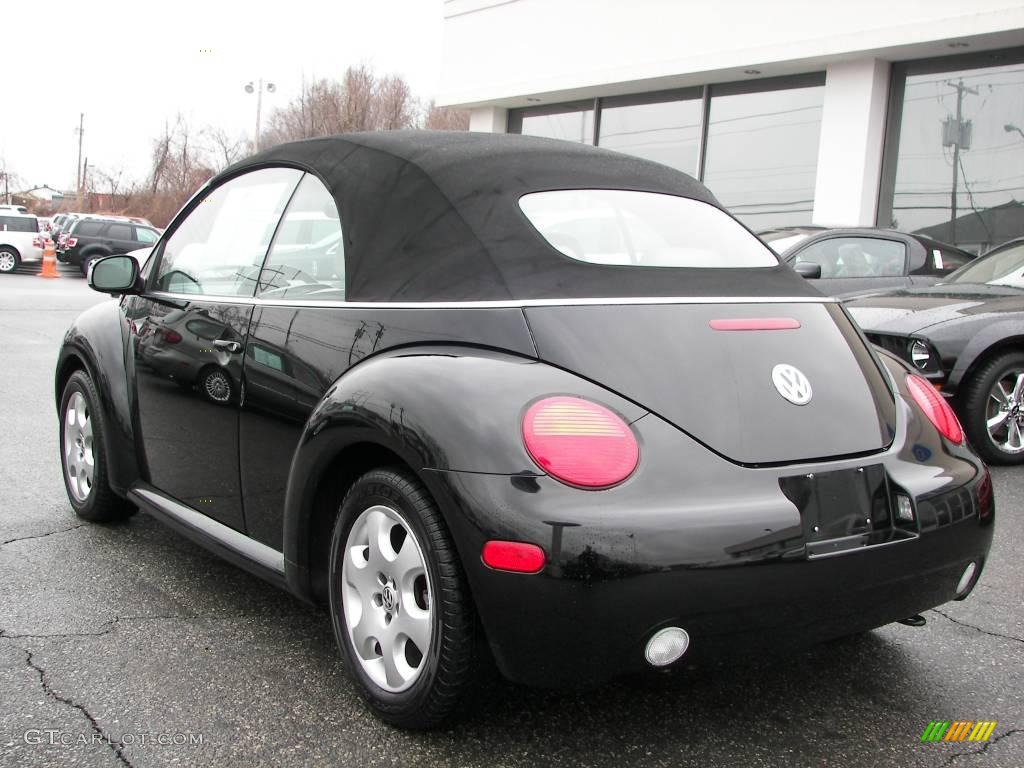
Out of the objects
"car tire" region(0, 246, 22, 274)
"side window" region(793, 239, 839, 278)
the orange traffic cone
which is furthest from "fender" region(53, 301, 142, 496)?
"car tire" region(0, 246, 22, 274)

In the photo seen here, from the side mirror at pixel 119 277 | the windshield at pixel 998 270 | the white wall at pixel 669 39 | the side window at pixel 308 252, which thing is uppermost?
the white wall at pixel 669 39

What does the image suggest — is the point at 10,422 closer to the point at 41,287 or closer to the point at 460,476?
the point at 460,476

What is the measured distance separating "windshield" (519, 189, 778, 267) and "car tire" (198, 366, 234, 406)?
108cm

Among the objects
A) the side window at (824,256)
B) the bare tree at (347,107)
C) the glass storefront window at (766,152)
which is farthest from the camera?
the bare tree at (347,107)

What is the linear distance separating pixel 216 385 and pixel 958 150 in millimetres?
12829

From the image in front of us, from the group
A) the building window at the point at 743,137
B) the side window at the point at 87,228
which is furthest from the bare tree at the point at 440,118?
the building window at the point at 743,137

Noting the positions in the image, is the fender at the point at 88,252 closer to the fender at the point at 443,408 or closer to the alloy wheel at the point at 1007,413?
the alloy wheel at the point at 1007,413

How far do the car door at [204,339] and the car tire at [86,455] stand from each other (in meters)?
0.41

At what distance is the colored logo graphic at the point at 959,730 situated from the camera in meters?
2.59

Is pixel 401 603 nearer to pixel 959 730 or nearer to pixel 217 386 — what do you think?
pixel 217 386

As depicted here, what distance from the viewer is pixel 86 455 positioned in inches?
164

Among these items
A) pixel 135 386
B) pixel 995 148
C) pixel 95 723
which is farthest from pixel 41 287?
pixel 95 723

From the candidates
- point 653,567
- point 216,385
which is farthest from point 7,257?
point 653,567

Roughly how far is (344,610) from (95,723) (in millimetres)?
674
